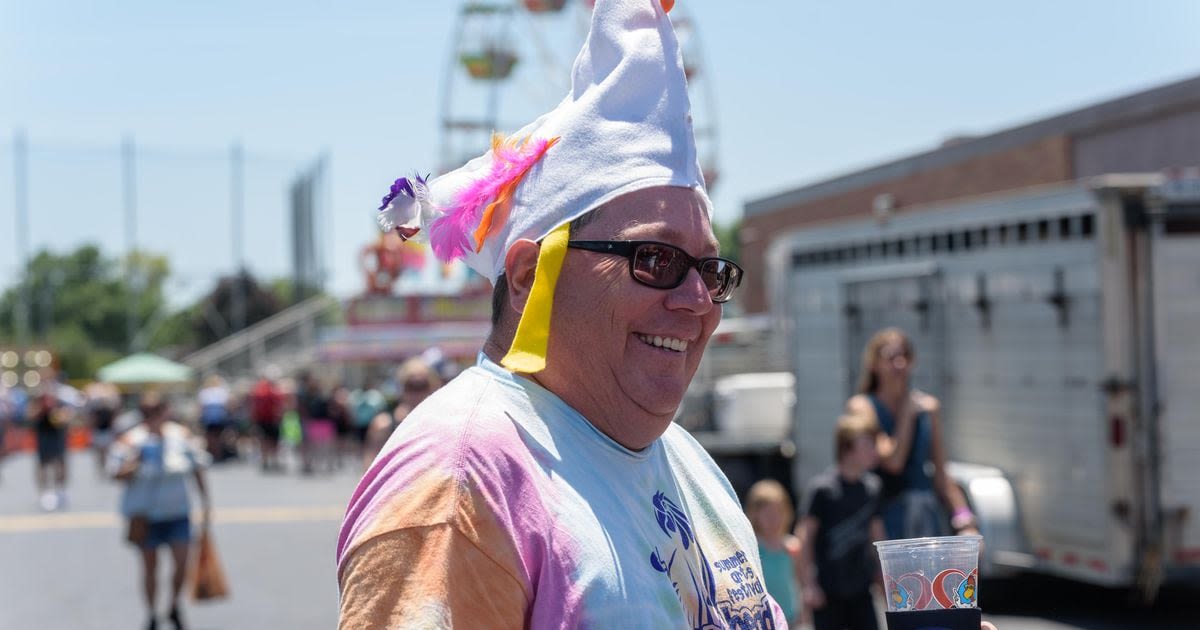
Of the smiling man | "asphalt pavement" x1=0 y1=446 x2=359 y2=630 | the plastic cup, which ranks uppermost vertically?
the smiling man

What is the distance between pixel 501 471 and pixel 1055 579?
9768 millimetres

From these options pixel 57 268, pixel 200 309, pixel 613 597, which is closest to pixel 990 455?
pixel 613 597

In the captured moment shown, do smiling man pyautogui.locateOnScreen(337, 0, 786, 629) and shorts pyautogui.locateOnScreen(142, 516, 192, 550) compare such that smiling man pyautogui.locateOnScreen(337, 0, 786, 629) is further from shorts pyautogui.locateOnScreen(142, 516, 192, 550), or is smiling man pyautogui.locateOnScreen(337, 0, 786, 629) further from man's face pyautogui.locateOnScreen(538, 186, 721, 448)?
shorts pyautogui.locateOnScreen(142, 516, 192, 550)

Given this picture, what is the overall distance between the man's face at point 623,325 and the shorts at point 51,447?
1793 cm

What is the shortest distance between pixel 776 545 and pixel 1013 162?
19.4m

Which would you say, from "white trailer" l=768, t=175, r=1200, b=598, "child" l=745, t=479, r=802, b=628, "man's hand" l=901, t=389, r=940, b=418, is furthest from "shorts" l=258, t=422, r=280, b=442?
"child" l=745, t=479, r=802, b=628

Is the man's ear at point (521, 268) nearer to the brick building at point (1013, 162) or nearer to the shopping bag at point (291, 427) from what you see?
the brick building at point (1013, 162)

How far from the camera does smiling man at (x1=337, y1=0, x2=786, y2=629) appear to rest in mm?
1704

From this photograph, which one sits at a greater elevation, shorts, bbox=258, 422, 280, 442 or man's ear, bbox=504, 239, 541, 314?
man's ear, bbox=504, 239, 541, 314


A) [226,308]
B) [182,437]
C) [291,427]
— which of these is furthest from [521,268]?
[226,308]

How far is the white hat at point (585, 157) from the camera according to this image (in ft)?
6.61

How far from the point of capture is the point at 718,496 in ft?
7.55

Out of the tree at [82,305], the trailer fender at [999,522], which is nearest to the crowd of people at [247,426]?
the trailer fender at [999,522]

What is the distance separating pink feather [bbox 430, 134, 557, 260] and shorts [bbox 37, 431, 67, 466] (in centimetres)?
1768
